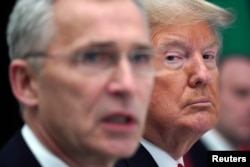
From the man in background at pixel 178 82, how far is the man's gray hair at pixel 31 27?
91 cm

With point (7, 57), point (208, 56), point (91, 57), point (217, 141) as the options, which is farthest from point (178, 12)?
point (7, 57)

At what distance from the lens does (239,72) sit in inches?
188

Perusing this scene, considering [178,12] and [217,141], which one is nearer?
[178,12]

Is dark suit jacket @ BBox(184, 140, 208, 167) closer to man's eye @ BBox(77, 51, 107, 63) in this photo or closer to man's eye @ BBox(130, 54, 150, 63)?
man's eye @ BBox(130, 54, 150, 63)

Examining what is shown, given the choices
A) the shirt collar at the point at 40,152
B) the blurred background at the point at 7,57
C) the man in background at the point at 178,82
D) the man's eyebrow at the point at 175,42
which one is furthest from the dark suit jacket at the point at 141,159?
the blurred background at the point at 7,57

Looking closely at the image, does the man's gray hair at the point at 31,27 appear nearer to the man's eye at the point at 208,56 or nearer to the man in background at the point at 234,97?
the man's eye at the point at 208,56

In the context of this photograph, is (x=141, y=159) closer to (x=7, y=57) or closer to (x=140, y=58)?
(x=140, y=58)

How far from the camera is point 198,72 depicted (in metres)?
3.24

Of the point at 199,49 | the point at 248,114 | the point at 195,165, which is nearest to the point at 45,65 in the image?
the point at 199,49

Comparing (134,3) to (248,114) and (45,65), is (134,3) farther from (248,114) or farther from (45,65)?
(248,114)

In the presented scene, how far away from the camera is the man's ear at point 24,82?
2.45 m

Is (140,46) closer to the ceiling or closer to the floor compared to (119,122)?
closer to the ceiling

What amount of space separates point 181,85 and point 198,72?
0.09 m

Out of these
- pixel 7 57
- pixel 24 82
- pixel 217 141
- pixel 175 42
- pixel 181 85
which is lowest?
pixel 217 141
